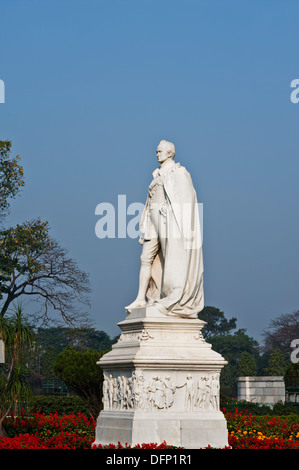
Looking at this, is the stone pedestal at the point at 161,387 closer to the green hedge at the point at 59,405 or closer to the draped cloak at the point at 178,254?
the draped cloak at the point at 178,254

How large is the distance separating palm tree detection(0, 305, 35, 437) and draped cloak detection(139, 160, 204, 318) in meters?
3.03

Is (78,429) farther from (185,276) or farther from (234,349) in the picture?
(234,349)

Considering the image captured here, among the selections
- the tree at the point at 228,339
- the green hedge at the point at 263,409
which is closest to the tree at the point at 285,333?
the tree at the point at 228,339

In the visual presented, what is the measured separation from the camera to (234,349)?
58.4 m

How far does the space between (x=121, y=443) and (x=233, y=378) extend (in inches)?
1542

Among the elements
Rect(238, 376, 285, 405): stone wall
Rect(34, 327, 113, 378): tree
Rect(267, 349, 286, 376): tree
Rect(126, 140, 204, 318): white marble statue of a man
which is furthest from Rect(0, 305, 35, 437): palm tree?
Rect(267, 349, 286, 376): tree

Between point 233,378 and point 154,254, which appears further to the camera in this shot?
point 233,378

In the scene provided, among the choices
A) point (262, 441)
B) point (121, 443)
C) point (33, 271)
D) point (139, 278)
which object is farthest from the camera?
point (33, 271)

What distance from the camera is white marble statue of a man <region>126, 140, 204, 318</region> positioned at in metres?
11.3

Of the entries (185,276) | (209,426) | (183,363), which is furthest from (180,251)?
(209,426)

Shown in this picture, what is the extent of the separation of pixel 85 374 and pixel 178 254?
8088 millimetres

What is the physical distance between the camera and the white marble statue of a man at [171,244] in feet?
37.2

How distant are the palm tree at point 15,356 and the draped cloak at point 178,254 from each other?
9.96 ft

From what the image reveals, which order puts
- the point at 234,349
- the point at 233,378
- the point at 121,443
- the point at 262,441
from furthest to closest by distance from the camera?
1. the point at 234,349
2. the point at 233,378
3. the point at 262,441
4. the point at 121,443
